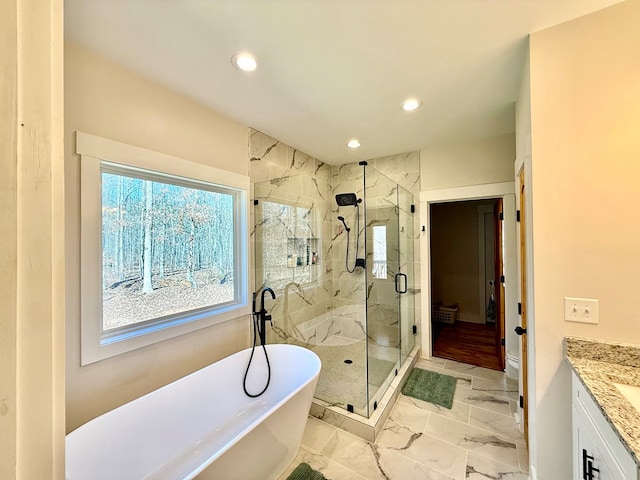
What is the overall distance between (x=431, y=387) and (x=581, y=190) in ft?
7.48

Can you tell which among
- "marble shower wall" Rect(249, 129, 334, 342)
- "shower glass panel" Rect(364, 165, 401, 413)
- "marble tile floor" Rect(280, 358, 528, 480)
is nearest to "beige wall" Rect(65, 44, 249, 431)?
"marble shower wall" Rect(249, 129, 334, 342)

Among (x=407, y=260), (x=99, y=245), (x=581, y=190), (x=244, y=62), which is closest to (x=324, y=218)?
(x=407, y=260)

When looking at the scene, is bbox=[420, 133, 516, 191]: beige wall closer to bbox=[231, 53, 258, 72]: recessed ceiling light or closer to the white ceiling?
the white ceiling

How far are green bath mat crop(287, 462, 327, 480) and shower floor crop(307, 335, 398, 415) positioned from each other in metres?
0.57

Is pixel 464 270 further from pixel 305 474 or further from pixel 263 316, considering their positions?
pixel 305 474

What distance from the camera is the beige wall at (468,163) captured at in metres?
2.95

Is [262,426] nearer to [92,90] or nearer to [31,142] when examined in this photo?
[31,142]

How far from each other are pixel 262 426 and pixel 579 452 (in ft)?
5.04

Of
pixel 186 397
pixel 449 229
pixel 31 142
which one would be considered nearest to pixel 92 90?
pixel 31 142

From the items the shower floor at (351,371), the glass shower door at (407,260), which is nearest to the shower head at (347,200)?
the glass shower door at (407,260)

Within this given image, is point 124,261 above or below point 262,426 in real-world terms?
above

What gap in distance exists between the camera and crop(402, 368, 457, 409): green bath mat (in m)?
2.60

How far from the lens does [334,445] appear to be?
2027 mm

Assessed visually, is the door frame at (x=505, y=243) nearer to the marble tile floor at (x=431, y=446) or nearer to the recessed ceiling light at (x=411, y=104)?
the marble tile floor at (x=431, y=446)
